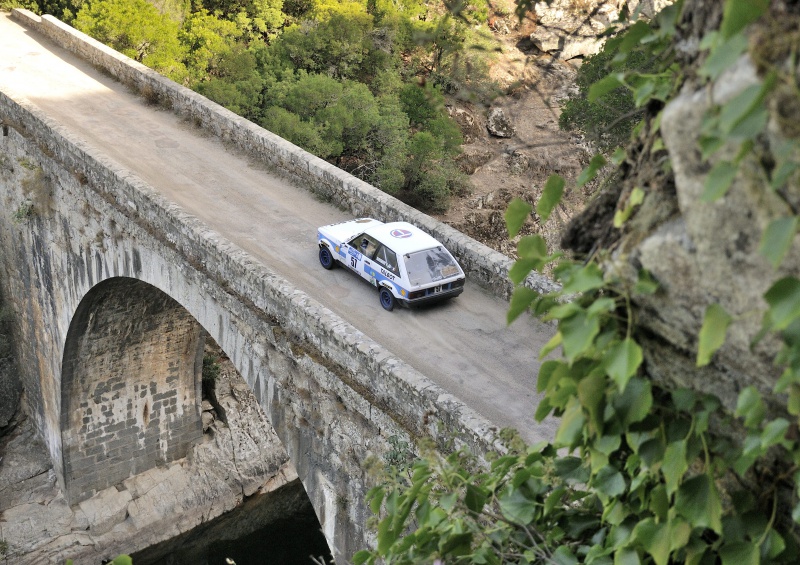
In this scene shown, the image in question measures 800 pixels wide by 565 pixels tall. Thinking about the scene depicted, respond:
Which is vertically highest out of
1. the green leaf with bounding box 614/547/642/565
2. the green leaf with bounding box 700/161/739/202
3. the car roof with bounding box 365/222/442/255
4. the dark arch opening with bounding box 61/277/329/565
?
the green leaf with bounding box 700/161/739/202

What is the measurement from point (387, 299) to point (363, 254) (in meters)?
0.75

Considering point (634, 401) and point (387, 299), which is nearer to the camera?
point (634, 401)

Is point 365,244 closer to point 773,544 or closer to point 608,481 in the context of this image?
point 608,481

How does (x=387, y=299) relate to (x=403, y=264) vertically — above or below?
below

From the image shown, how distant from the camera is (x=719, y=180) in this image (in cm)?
277

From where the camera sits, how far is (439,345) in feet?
34.8

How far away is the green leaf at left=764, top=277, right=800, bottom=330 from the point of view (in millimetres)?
2693

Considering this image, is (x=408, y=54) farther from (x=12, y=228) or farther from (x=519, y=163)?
(x=12, y=228)

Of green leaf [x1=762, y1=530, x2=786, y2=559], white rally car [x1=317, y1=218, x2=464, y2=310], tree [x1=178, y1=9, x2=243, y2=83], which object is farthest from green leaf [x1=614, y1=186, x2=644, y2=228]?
tree [x1=178, y1=9, x2=243, y2=83]

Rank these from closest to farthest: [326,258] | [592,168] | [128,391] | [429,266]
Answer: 1. [592,168]
2. [429,266]
3. [326,258]
4. [128,391]

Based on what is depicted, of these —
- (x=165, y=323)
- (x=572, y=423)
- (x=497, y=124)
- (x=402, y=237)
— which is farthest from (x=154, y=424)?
(x=572, y=423)

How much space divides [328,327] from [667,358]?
6.27m

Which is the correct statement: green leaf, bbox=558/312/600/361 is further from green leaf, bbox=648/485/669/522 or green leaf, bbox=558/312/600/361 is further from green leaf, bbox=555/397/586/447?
green leaf, bbox=648/485/669/522

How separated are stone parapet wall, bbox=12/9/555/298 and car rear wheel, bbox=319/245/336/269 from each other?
48.9 inches
